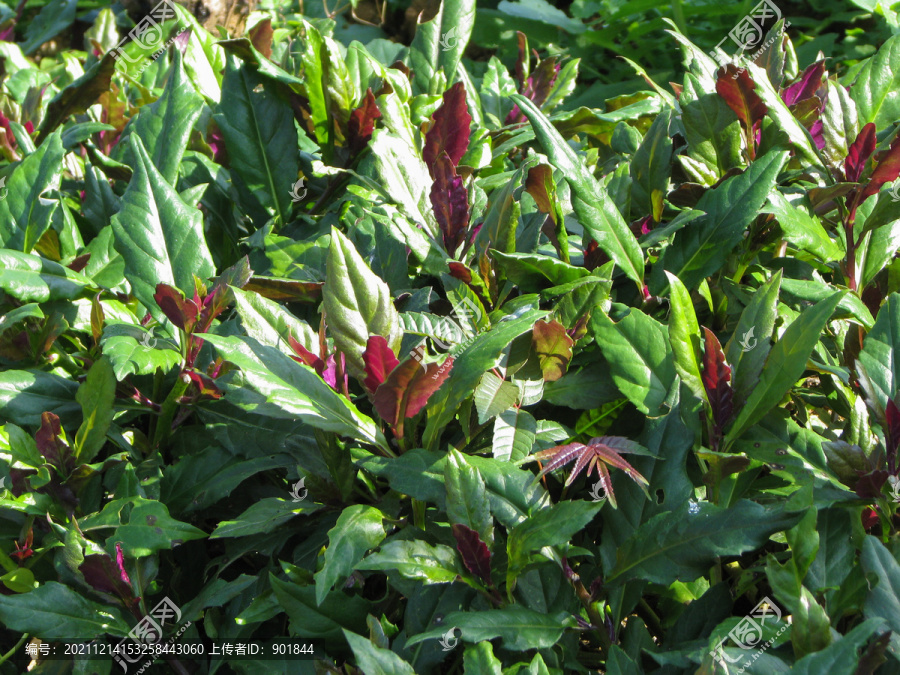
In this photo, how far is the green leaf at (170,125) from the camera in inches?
76.4

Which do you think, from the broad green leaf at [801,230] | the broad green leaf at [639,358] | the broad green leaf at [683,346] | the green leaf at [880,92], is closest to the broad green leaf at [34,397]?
the broad green leaf at [639,358]

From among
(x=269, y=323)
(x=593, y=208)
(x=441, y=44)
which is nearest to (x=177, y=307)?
(x=269, y=323)

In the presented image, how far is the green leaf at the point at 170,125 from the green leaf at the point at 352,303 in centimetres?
84

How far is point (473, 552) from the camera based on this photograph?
1.20 metres

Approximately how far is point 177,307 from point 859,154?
1385 mm

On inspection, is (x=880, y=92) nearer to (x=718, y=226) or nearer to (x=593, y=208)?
(x=718, y=226)

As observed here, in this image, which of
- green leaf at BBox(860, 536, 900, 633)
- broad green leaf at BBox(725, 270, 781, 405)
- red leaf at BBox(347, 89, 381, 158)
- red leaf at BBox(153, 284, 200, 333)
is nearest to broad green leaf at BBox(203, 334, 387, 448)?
red leaf at BBox(153, 284, 200, 333)

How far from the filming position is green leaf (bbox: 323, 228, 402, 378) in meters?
1.28

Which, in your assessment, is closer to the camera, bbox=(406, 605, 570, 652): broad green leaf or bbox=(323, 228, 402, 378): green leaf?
bbox=(406, 605, 570, 652): broad green leaf

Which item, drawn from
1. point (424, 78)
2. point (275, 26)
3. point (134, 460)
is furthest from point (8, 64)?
point (134, 460)

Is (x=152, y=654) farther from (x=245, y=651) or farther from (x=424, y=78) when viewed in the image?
(x=424, y=78)

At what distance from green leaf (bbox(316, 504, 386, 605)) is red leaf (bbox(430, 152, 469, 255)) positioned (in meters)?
0.61

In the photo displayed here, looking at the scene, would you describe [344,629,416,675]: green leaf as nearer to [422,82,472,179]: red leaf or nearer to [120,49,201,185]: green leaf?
[422,82,472,179]: red leaf

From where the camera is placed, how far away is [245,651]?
1414 millimetres
